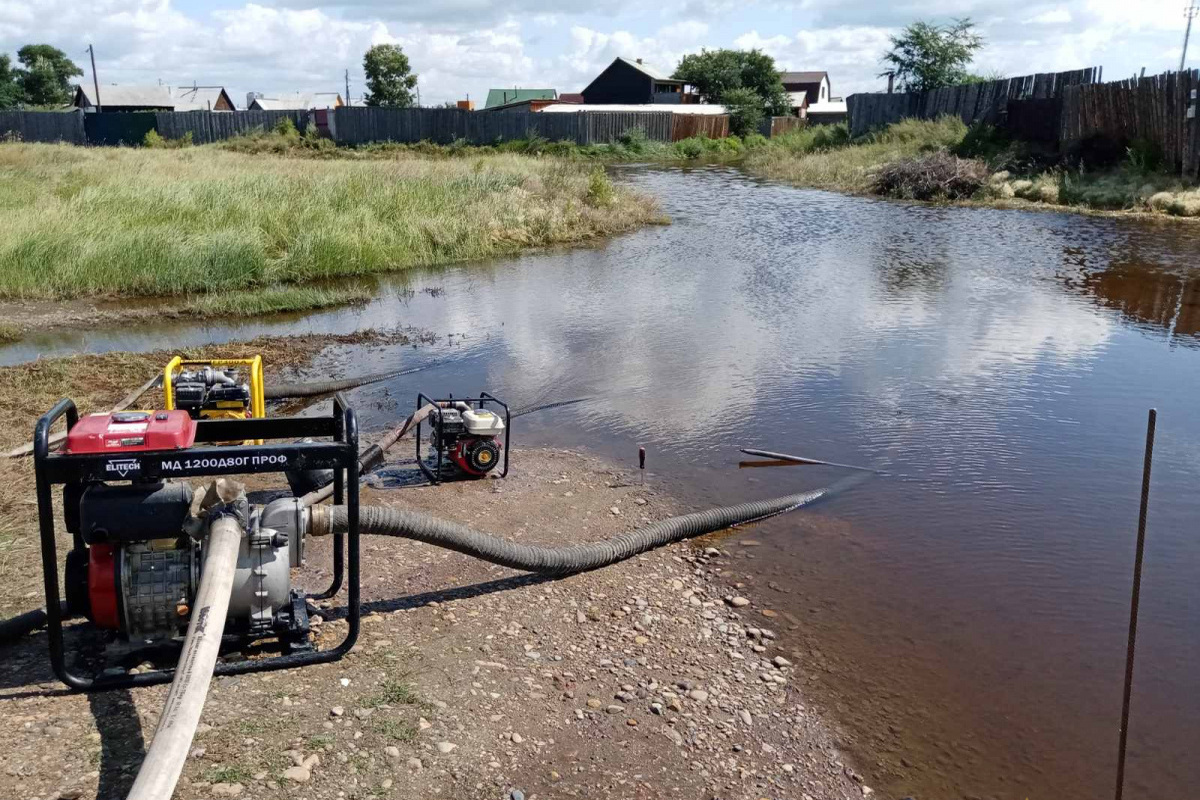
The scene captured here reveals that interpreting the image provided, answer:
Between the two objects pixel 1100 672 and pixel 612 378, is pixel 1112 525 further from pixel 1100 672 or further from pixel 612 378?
pixel 612 378

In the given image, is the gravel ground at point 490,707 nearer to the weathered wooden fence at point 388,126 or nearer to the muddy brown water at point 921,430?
the muddy brown water at point 921,430

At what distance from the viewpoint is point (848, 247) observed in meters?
20.9

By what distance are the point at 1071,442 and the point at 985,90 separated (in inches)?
1181

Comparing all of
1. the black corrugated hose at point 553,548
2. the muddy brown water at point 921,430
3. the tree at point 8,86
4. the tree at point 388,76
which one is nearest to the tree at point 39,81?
the tree at point 8,86

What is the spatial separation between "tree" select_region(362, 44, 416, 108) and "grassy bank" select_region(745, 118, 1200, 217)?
37.7 meters

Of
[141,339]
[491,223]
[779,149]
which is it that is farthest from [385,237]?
[779,149]

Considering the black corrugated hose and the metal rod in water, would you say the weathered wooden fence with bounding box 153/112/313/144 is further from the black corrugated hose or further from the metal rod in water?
the black corrugated hose

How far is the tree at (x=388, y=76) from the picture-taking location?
69.1 meters

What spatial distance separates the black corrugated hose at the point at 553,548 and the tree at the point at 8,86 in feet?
241

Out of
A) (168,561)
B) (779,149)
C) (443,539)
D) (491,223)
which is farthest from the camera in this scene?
(779,149)

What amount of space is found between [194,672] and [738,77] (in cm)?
6923

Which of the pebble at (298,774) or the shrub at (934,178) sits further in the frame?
the shrub at (934,178)

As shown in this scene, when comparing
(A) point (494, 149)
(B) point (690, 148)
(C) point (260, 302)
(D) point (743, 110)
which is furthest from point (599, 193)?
(D) point (743, 110)

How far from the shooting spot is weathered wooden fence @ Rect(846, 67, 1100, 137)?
3167cm
